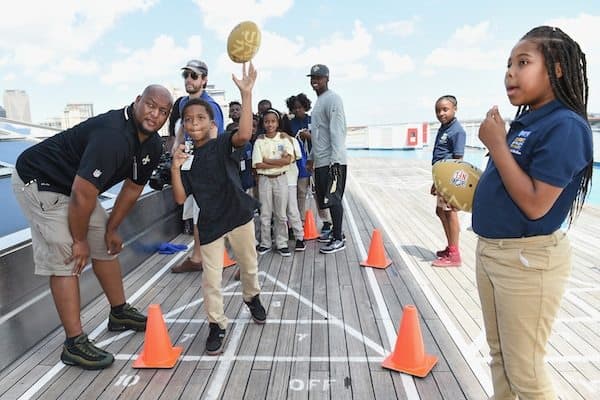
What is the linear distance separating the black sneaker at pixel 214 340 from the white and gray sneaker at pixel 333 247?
2.46 metres

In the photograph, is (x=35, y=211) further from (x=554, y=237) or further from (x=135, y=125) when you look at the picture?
(x=554, y=237)

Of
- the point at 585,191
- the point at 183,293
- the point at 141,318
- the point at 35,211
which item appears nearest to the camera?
the point at 585,191

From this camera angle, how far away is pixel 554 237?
1702mm

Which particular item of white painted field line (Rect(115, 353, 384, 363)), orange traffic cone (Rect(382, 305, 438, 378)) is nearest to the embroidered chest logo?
orange traffic cone (Rect(382, 305, 438, 378))

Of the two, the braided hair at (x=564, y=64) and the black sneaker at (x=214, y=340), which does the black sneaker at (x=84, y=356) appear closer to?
the black sneaker at (x=214, y=340)

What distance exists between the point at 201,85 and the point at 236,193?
5.93 feet

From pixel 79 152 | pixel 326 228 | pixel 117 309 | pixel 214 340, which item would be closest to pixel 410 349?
pixel 214 340

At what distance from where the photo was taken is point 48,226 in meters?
2.88

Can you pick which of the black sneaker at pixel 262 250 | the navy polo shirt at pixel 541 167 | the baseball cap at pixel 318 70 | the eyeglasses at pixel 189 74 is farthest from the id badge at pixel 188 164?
the black sneaker at pixel 262 250

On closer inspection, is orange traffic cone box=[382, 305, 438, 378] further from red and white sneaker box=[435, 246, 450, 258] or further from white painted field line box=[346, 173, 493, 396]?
red and white sneaker box=[435, 246, 450, 258]

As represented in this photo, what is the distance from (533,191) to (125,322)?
128 inches

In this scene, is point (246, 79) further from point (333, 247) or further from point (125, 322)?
point (333, 247)

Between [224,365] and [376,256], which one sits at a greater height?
[376,256]

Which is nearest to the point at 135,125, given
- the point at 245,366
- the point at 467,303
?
the point at 245,366
